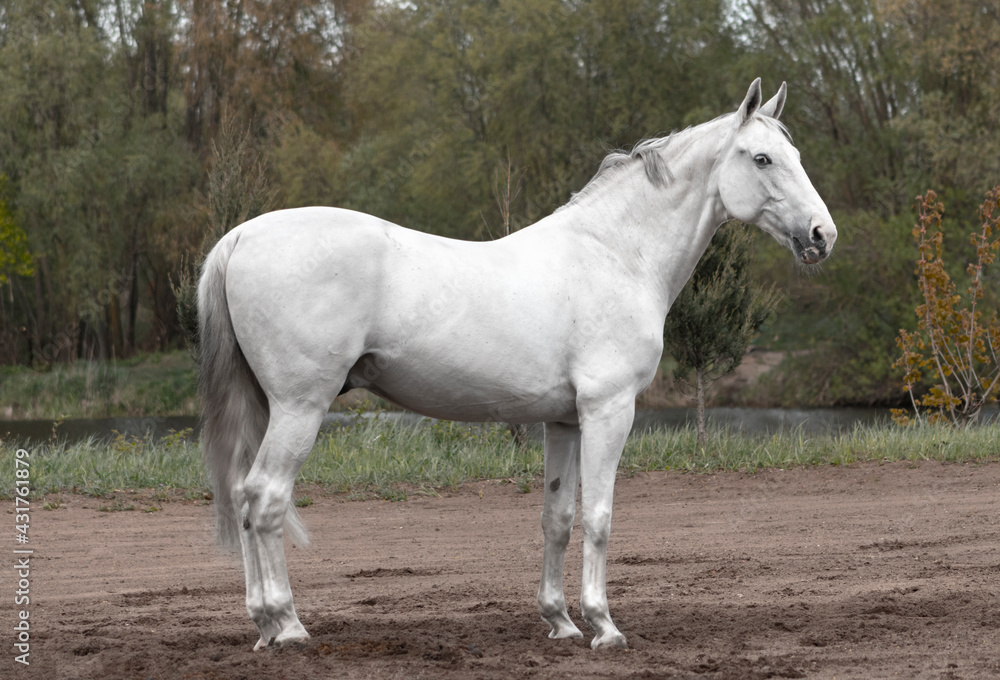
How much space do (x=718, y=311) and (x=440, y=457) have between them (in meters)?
3.85

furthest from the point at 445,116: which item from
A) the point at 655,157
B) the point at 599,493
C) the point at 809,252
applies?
the point at 599,493

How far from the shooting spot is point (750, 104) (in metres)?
4.47

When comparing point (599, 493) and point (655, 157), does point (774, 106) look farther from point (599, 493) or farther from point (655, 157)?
point (599, 493)

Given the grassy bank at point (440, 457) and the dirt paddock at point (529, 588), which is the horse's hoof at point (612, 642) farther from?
the grassy bank at point (440, 457)

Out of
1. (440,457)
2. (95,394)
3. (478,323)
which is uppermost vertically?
(478,323)

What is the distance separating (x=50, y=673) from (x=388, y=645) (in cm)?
140

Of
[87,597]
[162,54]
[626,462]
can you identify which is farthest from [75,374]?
[87,597]

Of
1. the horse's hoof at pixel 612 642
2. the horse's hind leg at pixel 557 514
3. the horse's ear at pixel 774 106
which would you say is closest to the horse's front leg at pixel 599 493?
the horse's hoof at pixel 612 642

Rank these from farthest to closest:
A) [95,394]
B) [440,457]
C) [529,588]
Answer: [95,394] < [440,457] < [529,588]

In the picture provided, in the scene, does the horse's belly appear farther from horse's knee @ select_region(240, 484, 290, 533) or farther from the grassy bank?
the grassy bank

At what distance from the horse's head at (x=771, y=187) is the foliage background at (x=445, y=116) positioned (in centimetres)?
2027

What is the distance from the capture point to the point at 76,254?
28.5m

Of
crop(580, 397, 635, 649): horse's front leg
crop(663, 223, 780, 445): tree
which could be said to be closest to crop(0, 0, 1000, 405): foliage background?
crop(663, 223, 780, 445): tree

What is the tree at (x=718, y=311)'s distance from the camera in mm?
11516
